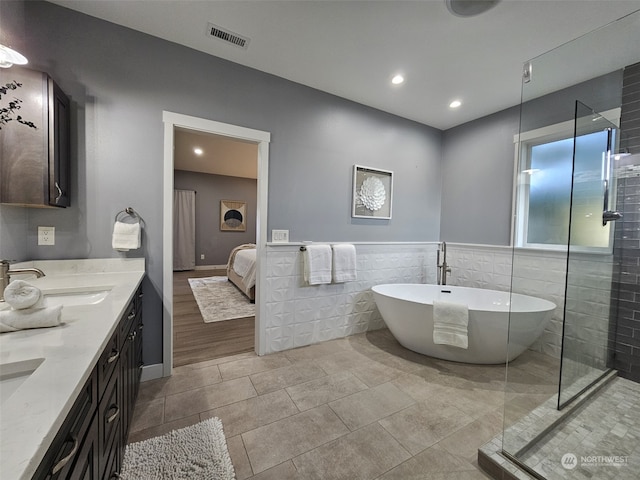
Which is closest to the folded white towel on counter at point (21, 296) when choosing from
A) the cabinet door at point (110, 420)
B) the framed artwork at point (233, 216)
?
the cabinet door at point (110, 420)

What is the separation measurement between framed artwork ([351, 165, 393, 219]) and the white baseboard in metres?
2.29

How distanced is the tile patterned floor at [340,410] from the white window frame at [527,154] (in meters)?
1.15

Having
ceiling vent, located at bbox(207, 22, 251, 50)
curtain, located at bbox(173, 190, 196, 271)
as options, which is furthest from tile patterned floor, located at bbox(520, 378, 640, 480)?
curtain, located at bbox(173, 190, 196, 271)

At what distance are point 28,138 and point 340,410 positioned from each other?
2.53 m

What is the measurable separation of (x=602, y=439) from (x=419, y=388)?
102 centimetres

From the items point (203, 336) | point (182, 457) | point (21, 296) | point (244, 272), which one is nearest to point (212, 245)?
point (244, 272)

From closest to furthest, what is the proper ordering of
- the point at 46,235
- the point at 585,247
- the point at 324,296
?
the point at 46,235 → the point at 585,247 → the point at 324,296

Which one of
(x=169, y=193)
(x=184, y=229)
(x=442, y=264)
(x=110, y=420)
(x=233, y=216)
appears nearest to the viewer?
(x=110, y=420)

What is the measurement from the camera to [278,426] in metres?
1.60

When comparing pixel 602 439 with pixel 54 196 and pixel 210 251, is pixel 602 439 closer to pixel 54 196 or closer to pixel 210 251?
pixel 54 196

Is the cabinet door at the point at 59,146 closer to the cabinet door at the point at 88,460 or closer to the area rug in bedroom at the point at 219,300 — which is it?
the cabinet door at the point at 88,460

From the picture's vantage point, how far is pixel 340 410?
1752 mm

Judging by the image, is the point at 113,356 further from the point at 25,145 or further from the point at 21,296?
the point at 25,145

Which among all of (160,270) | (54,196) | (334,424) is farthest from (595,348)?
(54,196)
